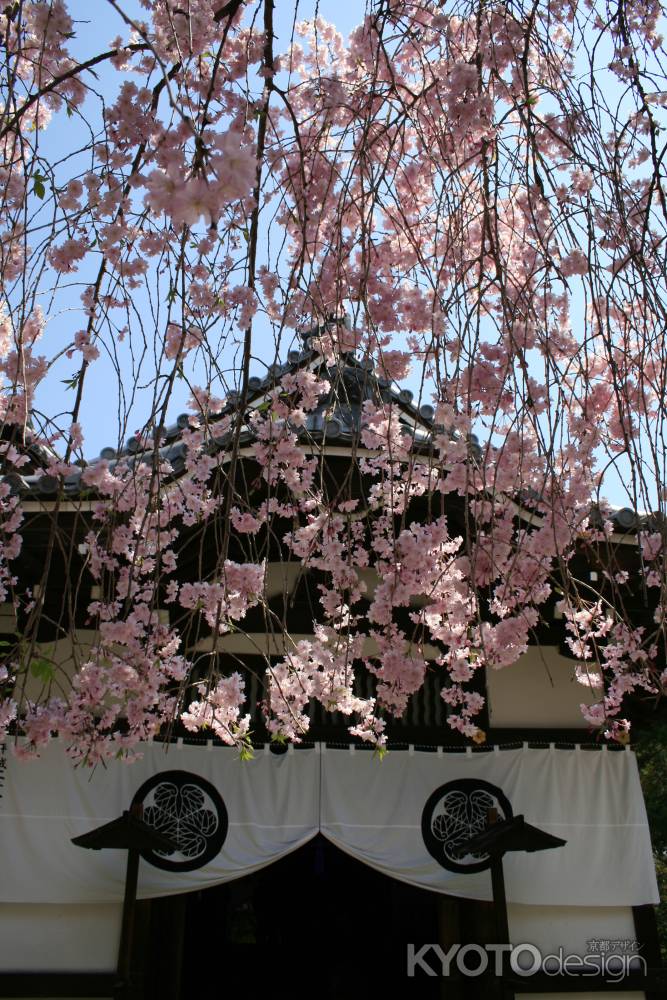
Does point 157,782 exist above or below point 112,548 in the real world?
below

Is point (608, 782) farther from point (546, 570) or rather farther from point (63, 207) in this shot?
point (63, 207)

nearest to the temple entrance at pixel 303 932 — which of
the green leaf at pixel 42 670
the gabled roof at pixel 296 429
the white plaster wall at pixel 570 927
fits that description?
the white plaster wall at pixel 570 927

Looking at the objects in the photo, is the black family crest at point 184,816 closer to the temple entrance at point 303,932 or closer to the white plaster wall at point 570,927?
the white plaster wall at point 570,927

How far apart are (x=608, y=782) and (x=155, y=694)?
300 cm

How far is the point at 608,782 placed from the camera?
4.77 meters

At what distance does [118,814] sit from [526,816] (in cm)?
221

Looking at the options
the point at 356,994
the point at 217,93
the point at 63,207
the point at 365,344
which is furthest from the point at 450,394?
the point at 356,994

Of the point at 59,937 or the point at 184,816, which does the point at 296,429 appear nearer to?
the point at 184,816

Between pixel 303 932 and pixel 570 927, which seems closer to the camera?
pixel 570 927

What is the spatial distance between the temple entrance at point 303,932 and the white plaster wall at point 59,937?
2245 millimetres

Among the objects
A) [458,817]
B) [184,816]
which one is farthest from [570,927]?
[184,816]

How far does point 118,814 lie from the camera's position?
439cm

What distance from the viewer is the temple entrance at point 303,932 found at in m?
6.59

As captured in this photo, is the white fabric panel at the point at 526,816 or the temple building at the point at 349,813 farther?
the white fabric panel at the point at 526,816
